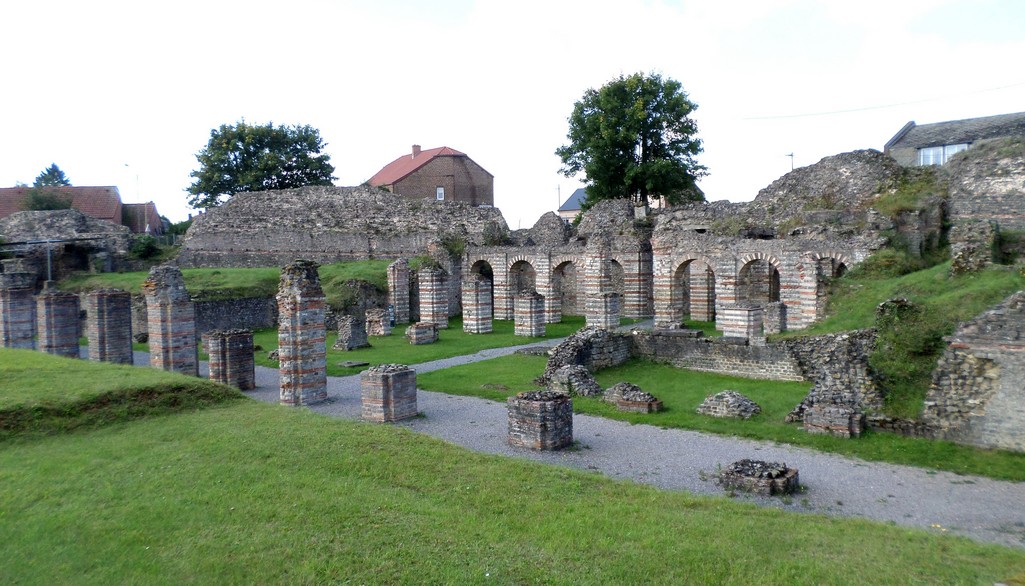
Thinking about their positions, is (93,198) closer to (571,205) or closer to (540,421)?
(571,205)

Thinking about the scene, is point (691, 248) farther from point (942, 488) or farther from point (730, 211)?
point (942, 488)

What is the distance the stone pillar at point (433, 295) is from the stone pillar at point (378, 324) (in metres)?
1.68

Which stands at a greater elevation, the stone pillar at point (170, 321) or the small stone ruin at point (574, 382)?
the stone pillar at point (170, 321)

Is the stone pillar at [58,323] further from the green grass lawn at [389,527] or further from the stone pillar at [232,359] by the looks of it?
the green grass lawn at [389,527]

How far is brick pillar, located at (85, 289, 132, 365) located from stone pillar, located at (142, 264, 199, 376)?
2.18 m

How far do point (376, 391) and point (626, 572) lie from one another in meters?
7.76

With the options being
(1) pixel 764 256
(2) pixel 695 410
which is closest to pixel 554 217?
(1) pixel 764 256

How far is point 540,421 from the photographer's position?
10258 millimetres

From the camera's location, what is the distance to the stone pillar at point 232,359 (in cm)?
1520

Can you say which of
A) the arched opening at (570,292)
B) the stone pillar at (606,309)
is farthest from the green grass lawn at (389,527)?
the arched opening at (570,292)

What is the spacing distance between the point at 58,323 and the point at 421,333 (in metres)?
9.84

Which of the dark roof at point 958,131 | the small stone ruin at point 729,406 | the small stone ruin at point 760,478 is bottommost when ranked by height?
the small stone ruin at point 760,478

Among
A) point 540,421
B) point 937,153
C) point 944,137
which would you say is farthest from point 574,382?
point 944,137

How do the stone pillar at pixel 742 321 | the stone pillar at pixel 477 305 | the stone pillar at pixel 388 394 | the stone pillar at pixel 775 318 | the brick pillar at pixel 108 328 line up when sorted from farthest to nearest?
the stone pillar at pixel 477 305
the stone pillar at pixel 775 318
the brick pillar at pixel 108 328
the stone pillar at pixel 742 321
the stone pillar at pixel 388 394
